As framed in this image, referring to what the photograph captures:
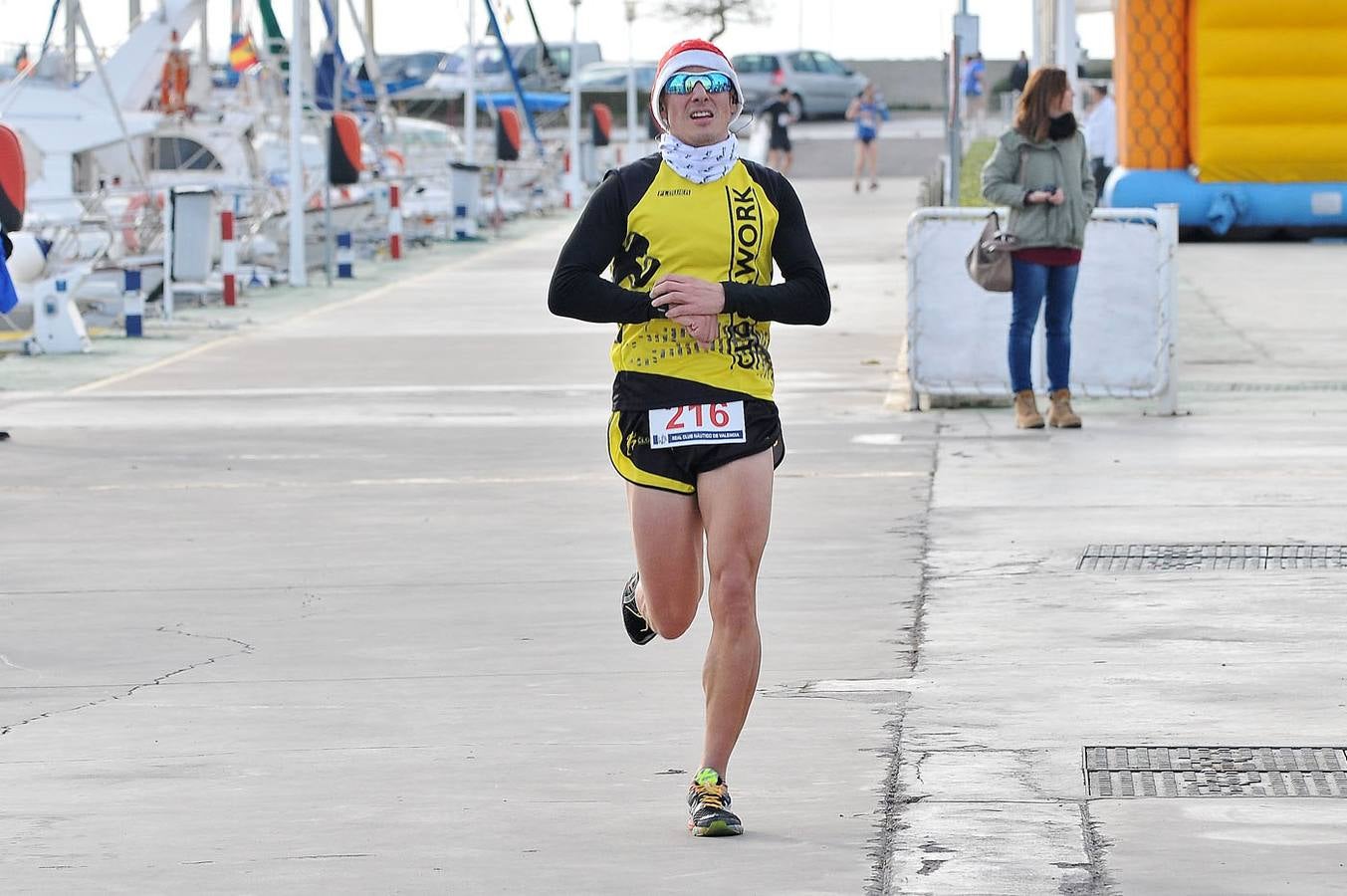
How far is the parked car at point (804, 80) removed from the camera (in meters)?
69.8

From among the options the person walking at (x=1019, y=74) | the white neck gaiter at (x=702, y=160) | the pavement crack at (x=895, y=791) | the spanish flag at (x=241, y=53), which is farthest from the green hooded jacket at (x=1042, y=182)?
the person walking at (x=1019, y=74)

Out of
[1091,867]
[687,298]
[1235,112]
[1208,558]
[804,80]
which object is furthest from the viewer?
[804,80]

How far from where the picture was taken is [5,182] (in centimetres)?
1585

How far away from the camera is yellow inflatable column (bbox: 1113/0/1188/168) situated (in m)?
30.0

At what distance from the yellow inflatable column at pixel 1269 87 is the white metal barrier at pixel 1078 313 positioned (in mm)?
15088

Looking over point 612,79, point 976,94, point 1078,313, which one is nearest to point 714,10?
point 612,79

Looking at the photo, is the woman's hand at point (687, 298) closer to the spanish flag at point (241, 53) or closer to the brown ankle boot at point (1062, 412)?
the brown ankle boot at point (1062, 412)

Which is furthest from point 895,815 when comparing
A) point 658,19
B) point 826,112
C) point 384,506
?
point 658,19

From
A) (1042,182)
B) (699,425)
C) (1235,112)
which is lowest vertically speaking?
(699,425)

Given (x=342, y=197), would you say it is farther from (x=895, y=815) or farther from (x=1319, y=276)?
(x=895, y=815)

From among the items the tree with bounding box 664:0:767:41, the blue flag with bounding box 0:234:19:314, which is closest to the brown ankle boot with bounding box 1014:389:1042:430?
the blue flag with bounding box 0:234:19:314

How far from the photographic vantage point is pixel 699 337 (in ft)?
19.4

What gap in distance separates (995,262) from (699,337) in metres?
7.72

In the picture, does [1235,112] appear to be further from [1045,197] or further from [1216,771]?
[1216,771]
